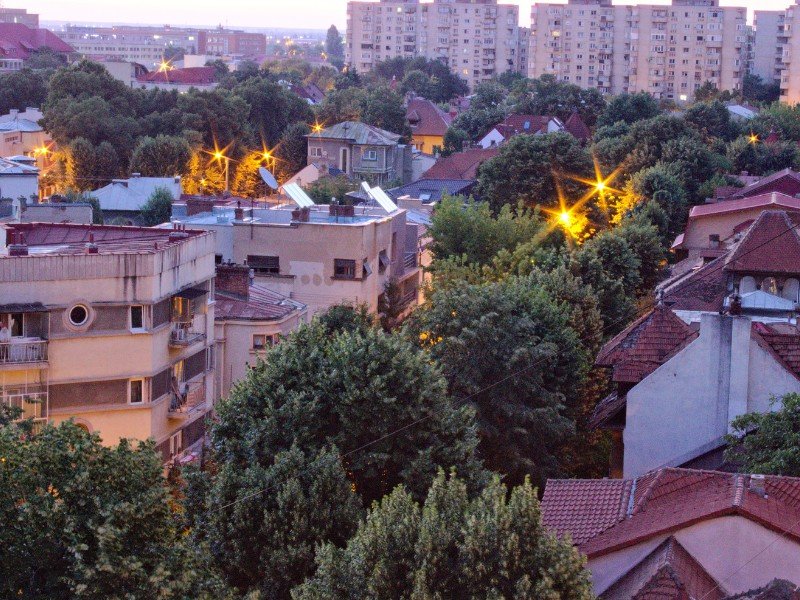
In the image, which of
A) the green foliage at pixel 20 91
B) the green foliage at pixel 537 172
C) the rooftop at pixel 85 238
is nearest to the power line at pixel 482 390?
the rooftop at pixel 85 238

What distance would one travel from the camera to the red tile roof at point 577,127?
327 feet

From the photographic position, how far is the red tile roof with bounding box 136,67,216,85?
5281 inches

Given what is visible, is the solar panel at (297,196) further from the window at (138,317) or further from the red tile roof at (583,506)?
the red tile roof at (583,506)

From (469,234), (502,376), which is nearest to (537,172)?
(469,234)

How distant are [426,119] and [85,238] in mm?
82362

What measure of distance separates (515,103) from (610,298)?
262 feet

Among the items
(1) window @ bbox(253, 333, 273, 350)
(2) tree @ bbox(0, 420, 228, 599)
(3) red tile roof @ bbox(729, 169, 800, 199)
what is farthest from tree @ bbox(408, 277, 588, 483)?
(3) red tile roof @ bbox(729, 169, 800, 199)

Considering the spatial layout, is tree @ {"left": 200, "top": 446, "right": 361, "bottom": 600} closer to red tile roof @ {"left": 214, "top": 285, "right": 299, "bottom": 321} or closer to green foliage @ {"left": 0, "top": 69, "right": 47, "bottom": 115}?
red tile roof @ {"left": 214, "top": 285, "right": 299, "bottom": 321}

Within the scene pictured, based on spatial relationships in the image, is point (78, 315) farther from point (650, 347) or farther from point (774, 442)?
point (774, 442)

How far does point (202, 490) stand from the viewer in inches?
846

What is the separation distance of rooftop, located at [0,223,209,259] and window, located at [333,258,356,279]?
26.5 ft

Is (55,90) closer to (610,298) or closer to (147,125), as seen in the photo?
(147,125)

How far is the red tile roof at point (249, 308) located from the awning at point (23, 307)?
727cm

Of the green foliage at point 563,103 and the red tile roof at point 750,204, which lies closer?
the red tile roof at point 750,204
